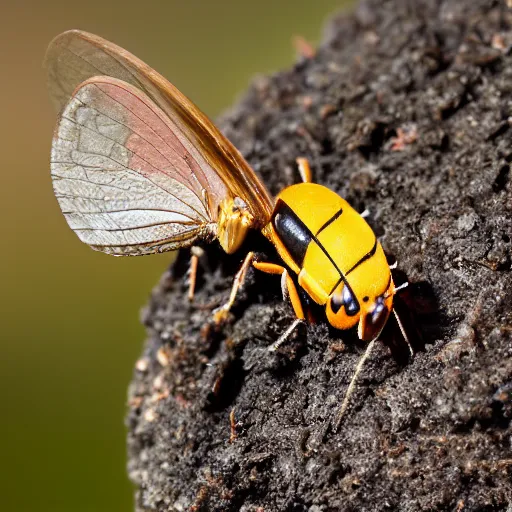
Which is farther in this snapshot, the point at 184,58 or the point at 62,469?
the point at 184,58

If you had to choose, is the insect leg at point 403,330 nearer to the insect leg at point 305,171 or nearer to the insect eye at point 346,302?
the insect eye at point 346,302

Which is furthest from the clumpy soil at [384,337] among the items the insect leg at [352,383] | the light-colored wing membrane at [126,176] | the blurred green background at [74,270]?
the blurred green background at [74,270]

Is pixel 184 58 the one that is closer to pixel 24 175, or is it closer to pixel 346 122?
pixel 24 175

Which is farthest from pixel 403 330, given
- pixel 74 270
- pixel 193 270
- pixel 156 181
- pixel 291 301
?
pixel 74 270

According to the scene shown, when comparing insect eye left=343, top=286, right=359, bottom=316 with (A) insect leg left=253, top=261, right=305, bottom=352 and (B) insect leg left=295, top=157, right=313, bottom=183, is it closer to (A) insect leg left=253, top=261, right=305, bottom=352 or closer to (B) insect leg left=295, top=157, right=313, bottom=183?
(A) insect leg left=253, top=261, right=305, bottom=352

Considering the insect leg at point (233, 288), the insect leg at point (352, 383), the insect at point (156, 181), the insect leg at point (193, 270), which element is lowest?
the insect leg at point (352, 383)

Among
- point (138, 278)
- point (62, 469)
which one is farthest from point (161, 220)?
point (138, 278)

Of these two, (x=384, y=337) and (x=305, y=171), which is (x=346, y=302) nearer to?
(x=384, y=337)
